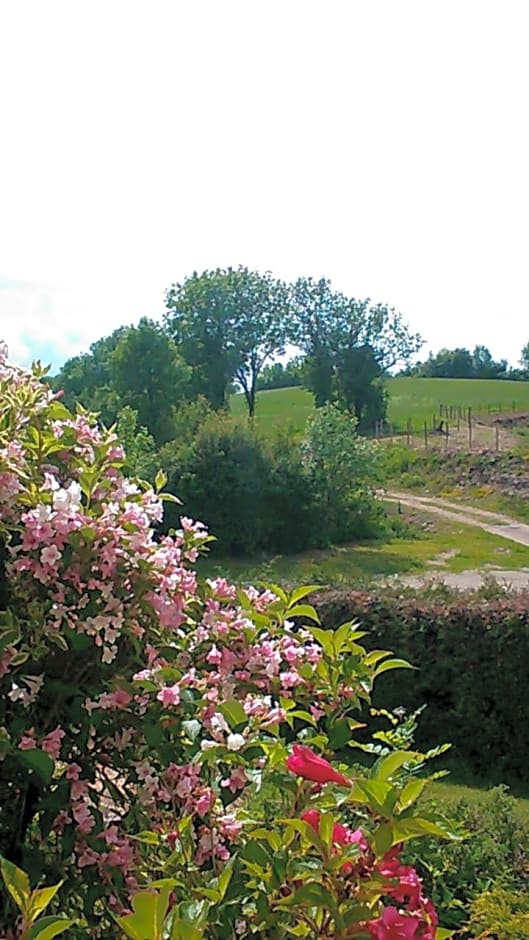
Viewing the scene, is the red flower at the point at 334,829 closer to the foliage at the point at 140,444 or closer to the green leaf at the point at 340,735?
the green leaf at the point at 340,735

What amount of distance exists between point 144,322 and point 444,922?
25.5 metres

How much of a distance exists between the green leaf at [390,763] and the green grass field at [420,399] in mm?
33561

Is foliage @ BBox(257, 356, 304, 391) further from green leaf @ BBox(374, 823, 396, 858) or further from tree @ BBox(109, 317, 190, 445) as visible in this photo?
green leaf @ BBox(374, 823, 396, 858)

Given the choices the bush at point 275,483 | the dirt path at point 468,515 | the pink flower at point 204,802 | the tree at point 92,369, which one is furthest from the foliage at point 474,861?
the tree at point 92,369

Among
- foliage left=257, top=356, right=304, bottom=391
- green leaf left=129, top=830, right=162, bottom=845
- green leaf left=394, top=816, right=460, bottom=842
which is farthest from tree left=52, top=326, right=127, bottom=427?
green leaf left=394, top=816, right=460, bottom=842

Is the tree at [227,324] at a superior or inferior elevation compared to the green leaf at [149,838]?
superior

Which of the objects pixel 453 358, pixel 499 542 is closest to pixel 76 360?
pixel 499 542

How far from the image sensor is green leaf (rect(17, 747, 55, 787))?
4.63 ft

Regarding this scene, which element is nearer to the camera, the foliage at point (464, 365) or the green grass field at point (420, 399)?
the green grass field at point (420, 399)

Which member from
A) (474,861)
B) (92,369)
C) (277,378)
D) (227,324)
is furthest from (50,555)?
(277,378)

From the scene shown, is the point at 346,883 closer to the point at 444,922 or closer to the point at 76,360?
the point at 444,922

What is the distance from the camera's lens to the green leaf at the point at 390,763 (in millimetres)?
1264

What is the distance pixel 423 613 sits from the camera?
21.2 ft

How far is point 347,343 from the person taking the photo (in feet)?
126
